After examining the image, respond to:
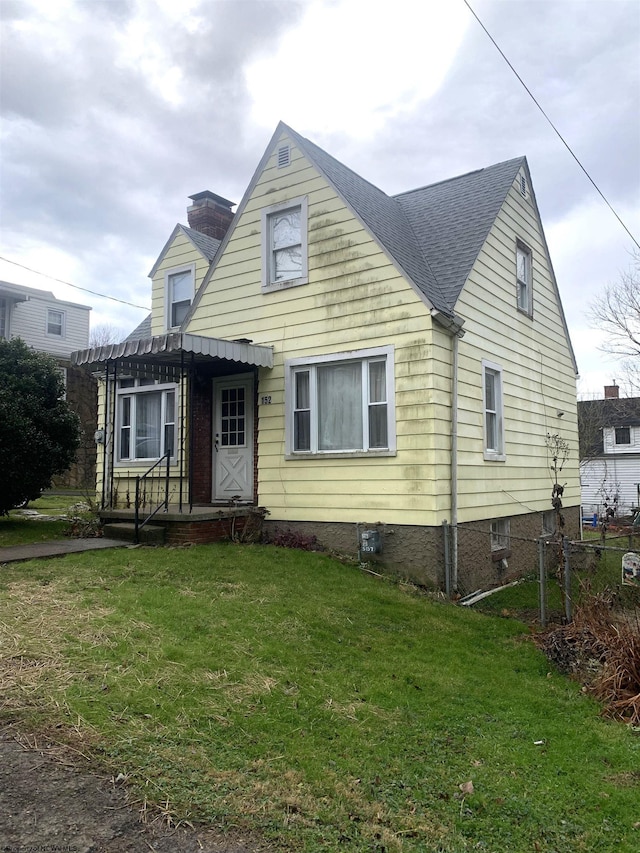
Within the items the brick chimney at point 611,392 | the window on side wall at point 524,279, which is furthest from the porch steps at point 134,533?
the brick chimney at point 611,392

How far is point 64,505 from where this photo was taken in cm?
1631

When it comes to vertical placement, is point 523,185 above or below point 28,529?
above

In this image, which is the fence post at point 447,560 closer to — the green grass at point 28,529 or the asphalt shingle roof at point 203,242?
the green grass at point 28,529

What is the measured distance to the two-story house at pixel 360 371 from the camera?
9141 millimetres

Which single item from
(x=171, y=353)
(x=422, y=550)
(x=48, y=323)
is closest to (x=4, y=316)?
(x=48, y=323)

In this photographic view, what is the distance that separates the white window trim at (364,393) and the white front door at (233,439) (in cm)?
101

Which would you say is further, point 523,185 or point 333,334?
point 523,185

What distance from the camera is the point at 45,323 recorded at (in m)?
30.9

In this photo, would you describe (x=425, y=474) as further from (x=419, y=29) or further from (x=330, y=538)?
(x=419, y=29)

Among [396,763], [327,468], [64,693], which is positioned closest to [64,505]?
[327,468]

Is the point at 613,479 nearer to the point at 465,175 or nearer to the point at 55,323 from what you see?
the point at 465,175

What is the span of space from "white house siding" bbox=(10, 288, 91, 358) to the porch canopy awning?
2057 cm

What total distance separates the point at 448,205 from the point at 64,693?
11225 millimetres

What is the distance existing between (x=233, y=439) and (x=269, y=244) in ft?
11.6
